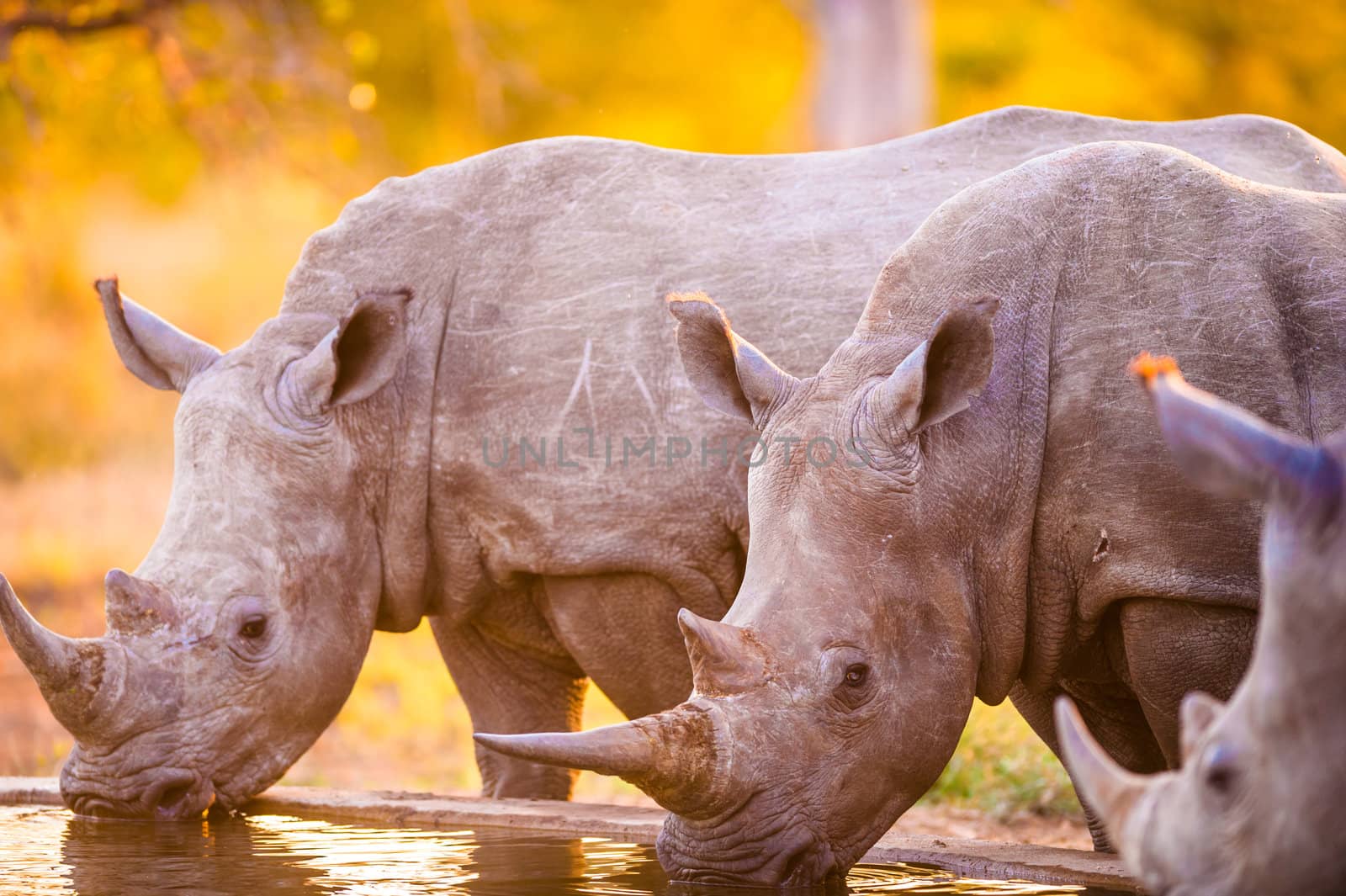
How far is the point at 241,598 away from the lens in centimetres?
606

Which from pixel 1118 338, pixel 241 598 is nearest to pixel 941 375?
pixel 1118 338

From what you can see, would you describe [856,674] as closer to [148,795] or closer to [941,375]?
[941,375]

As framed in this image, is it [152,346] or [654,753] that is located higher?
[152,346]

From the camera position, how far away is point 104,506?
14188 millimetres

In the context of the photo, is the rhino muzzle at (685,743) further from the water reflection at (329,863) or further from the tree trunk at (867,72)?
the tree trunk at (867,72)

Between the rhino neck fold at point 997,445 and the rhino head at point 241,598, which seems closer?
the rhino neck fold at point 997,445

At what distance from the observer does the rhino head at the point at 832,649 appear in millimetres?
4418

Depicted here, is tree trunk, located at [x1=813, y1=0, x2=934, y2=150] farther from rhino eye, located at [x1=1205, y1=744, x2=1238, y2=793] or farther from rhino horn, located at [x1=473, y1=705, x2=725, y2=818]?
rhino eye, located at [x1=1205, y1=744, x2=1238, y2=793]

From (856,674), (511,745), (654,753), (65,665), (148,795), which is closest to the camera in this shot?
(511,745)

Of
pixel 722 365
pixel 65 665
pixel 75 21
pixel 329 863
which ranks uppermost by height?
pixel 75 21

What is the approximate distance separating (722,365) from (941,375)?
73 cm

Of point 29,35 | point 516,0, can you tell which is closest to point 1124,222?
point 29,35

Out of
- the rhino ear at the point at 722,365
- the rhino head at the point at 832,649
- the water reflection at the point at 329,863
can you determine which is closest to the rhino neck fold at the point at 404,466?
the water reflection at the point at 329,863

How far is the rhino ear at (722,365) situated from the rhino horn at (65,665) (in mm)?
2001
